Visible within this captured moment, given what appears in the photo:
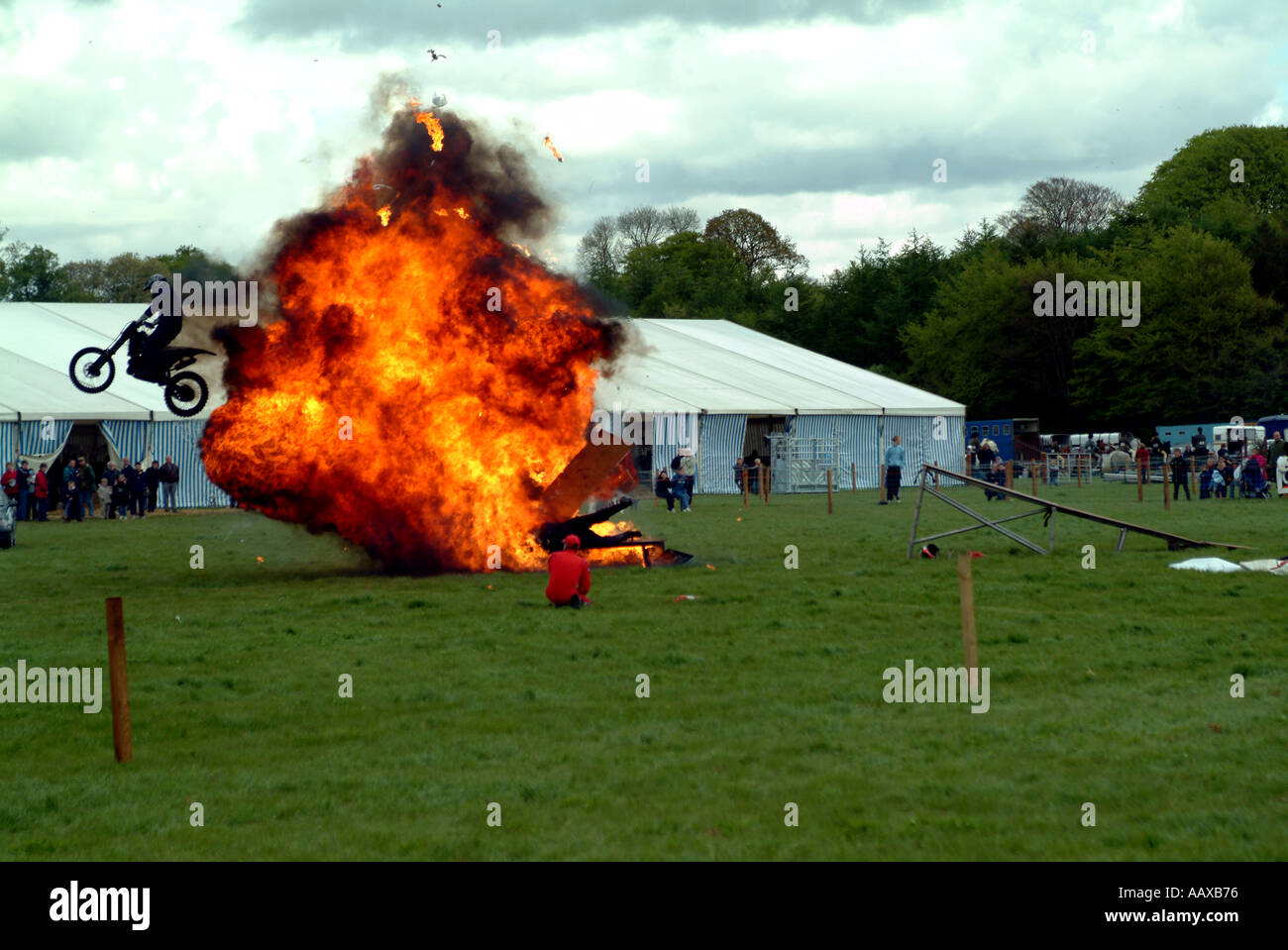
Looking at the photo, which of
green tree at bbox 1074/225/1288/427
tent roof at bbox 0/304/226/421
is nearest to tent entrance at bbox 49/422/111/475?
tent roof at bbox 0/304/226/421

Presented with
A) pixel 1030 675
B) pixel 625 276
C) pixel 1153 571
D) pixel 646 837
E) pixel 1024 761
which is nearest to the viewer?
pixel 646 837

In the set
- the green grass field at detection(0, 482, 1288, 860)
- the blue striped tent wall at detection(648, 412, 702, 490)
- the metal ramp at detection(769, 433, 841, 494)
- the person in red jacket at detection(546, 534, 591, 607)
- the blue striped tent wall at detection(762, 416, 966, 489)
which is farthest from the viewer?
the blue striped tent wall at detection(762, 416, 966, 489)

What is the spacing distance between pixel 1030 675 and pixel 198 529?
26029mm

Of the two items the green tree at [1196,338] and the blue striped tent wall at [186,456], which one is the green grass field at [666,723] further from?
the green tree at [1196,338]

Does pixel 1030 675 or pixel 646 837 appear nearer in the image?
pixel 646 837

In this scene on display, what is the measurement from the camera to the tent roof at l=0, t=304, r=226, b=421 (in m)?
41.6

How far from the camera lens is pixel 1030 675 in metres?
11.7

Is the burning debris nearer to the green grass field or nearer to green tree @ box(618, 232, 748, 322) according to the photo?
the green grass field

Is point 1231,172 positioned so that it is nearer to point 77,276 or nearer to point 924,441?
point 924,441

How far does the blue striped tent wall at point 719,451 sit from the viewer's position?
48.8m

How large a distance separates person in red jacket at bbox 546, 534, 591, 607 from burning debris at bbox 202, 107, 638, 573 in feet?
14.9

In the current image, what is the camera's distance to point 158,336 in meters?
21.5

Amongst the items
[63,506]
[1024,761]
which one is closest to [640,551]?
[1024,761]
